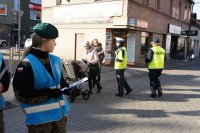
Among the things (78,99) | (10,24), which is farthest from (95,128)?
(10,24)

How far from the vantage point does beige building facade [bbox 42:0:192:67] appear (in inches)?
Answer: 711

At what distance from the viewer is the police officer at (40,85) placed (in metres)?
2.65

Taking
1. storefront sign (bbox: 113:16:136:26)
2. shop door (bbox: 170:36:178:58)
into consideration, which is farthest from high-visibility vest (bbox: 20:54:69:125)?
shop door (bbox: 170:36:178:58)

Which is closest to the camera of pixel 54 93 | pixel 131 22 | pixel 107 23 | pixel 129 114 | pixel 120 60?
pixel 54 93

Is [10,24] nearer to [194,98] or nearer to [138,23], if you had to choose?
[138,23]

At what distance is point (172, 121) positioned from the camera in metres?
6.37

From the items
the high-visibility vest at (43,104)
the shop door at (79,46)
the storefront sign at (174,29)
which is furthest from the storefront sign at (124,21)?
the high-visibility vest at (43,104)

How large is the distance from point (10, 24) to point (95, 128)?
42.2 meters

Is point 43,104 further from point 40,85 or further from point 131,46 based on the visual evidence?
point 131,46

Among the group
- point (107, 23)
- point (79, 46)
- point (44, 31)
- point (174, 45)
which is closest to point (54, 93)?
point (44, 31)

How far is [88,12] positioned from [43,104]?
1723 centimetres

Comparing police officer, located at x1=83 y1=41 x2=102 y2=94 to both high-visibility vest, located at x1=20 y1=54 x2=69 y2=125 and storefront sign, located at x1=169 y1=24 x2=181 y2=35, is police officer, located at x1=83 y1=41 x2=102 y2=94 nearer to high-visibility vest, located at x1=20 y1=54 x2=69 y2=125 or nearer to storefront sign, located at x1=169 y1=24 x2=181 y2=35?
high-visibility vest, located at x1=20 y1=54 x2=69 y2=125

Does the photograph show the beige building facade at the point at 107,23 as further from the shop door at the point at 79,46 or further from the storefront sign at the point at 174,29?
the storefront sign at the point at 174,29

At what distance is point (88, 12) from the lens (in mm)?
19453
